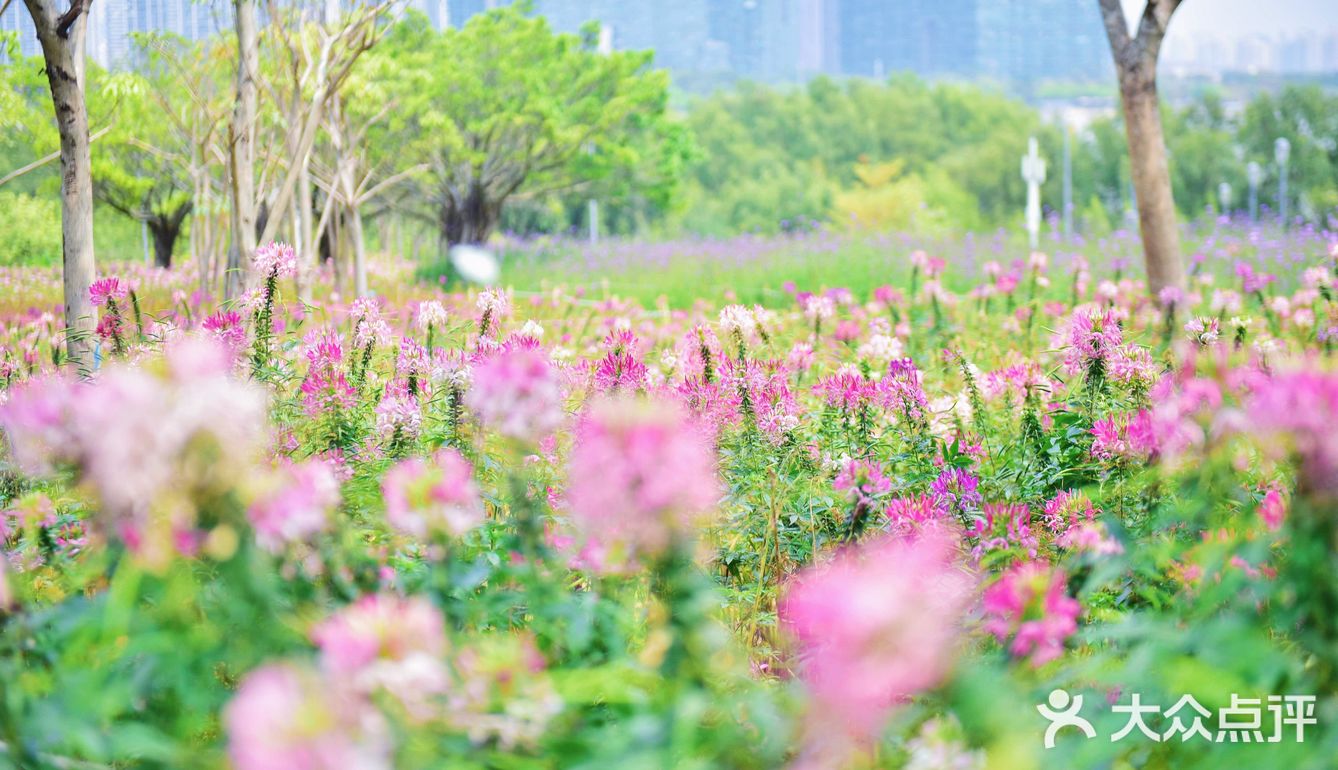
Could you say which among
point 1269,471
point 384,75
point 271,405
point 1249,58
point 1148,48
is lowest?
point 1269,471

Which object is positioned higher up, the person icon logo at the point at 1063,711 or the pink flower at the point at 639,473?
the pink flower at the point at 639,473

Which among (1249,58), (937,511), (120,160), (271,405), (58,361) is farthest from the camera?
(1249,58)

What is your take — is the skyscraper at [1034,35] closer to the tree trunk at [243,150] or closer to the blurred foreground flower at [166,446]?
the tree trunk at [243,150]

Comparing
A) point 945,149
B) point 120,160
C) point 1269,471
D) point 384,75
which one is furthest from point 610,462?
point 945,149

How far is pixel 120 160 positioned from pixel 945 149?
45.4m

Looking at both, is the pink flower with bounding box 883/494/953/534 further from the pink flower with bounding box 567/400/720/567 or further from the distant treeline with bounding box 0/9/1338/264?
the distant treeline with bounding box 0/9/1338/264

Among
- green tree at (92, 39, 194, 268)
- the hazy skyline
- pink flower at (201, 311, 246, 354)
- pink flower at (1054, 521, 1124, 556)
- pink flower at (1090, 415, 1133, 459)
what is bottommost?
pink flower at (1090, 415, 1133, 459)

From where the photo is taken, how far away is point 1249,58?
126m

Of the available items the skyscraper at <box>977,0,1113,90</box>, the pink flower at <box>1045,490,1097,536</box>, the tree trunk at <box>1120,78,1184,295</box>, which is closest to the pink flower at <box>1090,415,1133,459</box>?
the pink flower at <box>1045,490,1097,536</box>

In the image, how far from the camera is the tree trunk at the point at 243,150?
5289 millimetres

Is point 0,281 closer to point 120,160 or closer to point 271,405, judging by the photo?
point 271,405

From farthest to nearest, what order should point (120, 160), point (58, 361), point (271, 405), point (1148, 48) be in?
point (120, 160) → point (1148, 48) → point (58, 361) → point (271, 405)

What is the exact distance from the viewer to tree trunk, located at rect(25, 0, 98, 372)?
3.79m

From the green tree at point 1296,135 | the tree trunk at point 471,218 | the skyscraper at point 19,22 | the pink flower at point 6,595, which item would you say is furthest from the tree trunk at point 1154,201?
the green tree at point 1296,135
